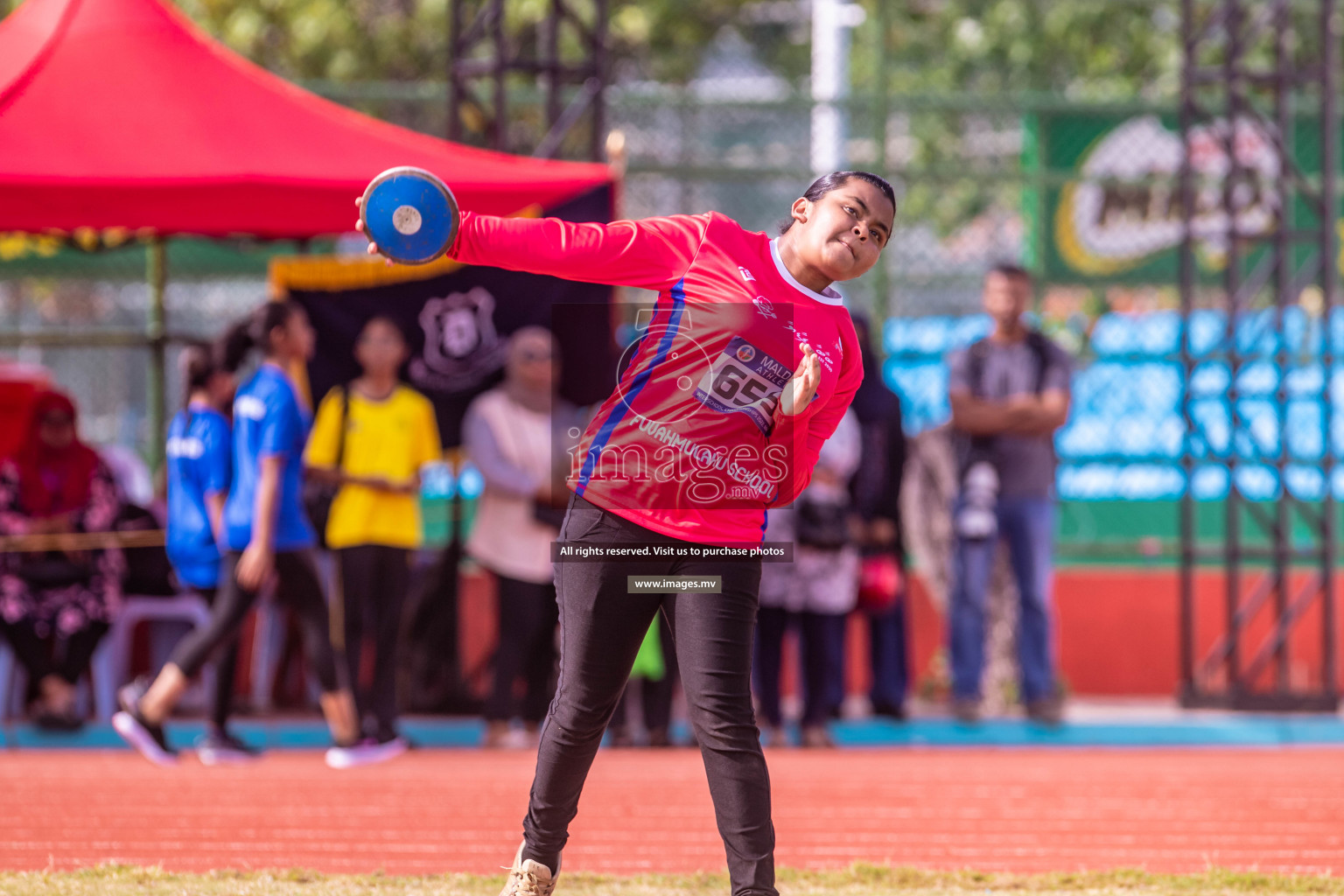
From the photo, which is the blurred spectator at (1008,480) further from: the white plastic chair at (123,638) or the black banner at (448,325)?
the white plastic chair at (123,638)

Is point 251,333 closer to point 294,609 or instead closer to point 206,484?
point 206,484

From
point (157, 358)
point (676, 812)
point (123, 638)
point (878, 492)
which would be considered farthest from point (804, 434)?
point (157, 358)

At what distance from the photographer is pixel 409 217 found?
3684 mm

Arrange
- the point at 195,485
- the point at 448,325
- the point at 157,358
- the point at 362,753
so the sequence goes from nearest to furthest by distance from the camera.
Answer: the point at 362,753 < the point at 195,485 < the point at 448,325 < the point at 157,358

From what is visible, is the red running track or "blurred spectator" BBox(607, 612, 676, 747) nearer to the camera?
the red running track

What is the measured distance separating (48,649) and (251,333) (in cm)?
225

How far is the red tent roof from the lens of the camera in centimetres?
729

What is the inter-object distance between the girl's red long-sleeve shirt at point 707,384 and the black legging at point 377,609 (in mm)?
4014

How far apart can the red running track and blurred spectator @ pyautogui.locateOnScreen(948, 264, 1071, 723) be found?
2.09ft

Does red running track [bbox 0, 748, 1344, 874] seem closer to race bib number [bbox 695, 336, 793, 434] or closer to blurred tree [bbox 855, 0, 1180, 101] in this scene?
race bib number [bbox 695, 336, 793, 434]

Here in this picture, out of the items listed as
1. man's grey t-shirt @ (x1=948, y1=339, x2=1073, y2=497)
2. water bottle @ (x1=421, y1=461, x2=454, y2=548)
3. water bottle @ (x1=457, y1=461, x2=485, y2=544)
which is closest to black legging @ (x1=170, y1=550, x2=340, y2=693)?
water bottle @ (x1=421, y1=461, x2=454, y2=548)

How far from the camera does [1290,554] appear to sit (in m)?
9.62

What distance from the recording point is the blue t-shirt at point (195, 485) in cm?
774

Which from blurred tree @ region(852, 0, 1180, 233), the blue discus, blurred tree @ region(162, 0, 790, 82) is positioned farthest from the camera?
blurred tree @ region(162, 0, 790, 82)
